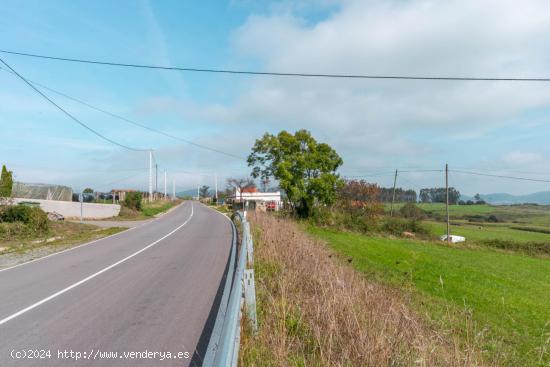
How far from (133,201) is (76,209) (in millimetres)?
15194

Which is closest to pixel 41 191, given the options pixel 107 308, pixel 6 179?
pixel 6 179

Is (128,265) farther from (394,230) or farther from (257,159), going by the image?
(394,230)

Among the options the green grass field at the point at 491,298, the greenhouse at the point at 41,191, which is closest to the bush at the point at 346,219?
the green grass field at the point at 491,298

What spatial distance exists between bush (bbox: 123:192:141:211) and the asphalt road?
122 ft

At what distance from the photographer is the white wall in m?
31.2

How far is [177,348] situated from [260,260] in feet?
17.7

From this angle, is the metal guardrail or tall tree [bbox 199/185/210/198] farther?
tall tree [bbox 199/185/210/198]

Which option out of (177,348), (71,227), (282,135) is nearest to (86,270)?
(177,348)

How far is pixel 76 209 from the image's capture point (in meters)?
34.7

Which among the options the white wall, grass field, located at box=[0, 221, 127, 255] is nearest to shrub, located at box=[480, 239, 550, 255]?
grass field, located at box=[0, 221, 127, 255]

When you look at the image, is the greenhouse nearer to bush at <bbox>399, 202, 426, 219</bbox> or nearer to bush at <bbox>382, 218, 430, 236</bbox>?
bush at <bbox>382, 218, 430, 236</bbox>

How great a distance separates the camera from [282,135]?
37.1m

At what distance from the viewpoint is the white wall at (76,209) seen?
102ft

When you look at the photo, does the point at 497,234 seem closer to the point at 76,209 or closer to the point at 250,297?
the point at 76,209
